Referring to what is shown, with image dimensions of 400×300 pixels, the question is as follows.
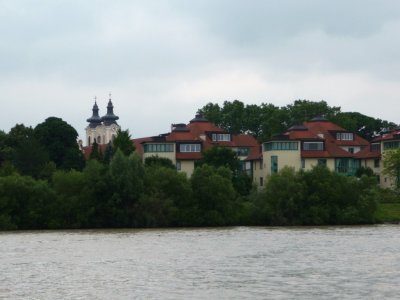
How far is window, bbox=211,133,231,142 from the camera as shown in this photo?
12838 cm

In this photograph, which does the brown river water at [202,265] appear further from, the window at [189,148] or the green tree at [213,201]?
the window at [189,148]

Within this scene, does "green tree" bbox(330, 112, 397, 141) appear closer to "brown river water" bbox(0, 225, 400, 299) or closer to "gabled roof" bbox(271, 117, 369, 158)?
"gabled roof" bbox(271, 117, 369, 158)

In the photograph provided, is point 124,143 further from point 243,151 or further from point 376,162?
→ point 376,162

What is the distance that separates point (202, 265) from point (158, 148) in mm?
73683

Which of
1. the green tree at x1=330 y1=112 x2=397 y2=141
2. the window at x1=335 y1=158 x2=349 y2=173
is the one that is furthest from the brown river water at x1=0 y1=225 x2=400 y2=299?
the green tree at x1=330 y1=112 x2=397 y2=141

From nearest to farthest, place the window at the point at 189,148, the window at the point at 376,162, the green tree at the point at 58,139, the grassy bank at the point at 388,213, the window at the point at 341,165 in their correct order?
the grassy bank at the point at 388,213
the window at the point at 341,165
the window at the point at 189,148
the green tree at the point at 58,139
the window at the point at 376,162

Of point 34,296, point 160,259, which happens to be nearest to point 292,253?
point 160,259

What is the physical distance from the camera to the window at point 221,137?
128 m

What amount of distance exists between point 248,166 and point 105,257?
7597 cm

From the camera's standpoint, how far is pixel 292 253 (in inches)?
2079

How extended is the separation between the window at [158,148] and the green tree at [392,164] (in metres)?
27.8

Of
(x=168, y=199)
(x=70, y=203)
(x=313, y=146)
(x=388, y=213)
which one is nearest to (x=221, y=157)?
(x=313, y=146)

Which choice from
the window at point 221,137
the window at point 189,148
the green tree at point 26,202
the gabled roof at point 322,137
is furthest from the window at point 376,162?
the green tree at point 26,202

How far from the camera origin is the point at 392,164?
364 ft
